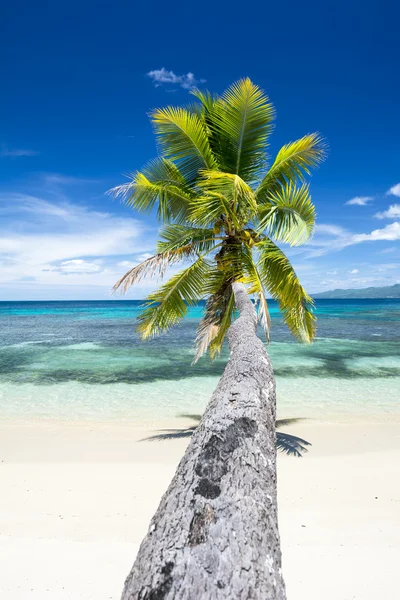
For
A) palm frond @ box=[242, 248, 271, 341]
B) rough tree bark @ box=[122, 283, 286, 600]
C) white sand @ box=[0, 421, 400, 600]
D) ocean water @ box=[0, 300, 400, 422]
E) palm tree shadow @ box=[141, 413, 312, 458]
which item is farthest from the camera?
ocean water @ box=[0, 300, 400, 422]

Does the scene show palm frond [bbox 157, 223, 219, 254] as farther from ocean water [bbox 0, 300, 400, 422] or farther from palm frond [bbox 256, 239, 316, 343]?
ocean water [bbox 0, 300, 400, 422]

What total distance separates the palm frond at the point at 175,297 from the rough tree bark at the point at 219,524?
21.9 ft

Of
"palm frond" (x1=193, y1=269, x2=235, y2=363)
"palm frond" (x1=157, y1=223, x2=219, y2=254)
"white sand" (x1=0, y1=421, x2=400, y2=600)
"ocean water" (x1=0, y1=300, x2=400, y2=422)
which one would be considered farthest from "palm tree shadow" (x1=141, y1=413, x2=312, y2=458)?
"palm frond" (x1=157, y1=223, x2=219, y2=254)

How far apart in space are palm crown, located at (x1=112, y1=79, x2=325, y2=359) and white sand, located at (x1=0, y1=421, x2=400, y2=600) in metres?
2.59

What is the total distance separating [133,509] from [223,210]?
17.7 feet

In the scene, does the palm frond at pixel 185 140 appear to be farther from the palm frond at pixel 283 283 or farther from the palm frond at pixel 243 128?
the palm frond at pixel 283 283

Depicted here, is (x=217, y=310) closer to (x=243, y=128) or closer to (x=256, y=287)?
(x=256, y=287)

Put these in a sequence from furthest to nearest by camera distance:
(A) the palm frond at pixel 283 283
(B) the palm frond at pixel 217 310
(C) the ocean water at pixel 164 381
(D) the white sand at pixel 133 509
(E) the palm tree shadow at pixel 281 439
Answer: (C) the ocean water at pixel 164 381
(B) the palm frond at pixel 217 310
(E) the palm tree shadow at pixel 281 439
(A) the palm frond at pixel 283 283
(D) the white sand at pixel 133 509

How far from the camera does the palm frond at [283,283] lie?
792 cm

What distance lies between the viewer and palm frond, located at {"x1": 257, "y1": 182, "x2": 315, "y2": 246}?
839 cm

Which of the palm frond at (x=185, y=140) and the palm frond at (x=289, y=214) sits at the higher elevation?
the palm frond at (x=185, y=140)

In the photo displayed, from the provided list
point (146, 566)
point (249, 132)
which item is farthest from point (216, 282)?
point (146, 566)

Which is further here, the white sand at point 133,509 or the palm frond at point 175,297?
the palm frond at point 175,297

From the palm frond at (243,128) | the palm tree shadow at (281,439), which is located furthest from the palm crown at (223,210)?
the palm tree shadow at (281,439)
